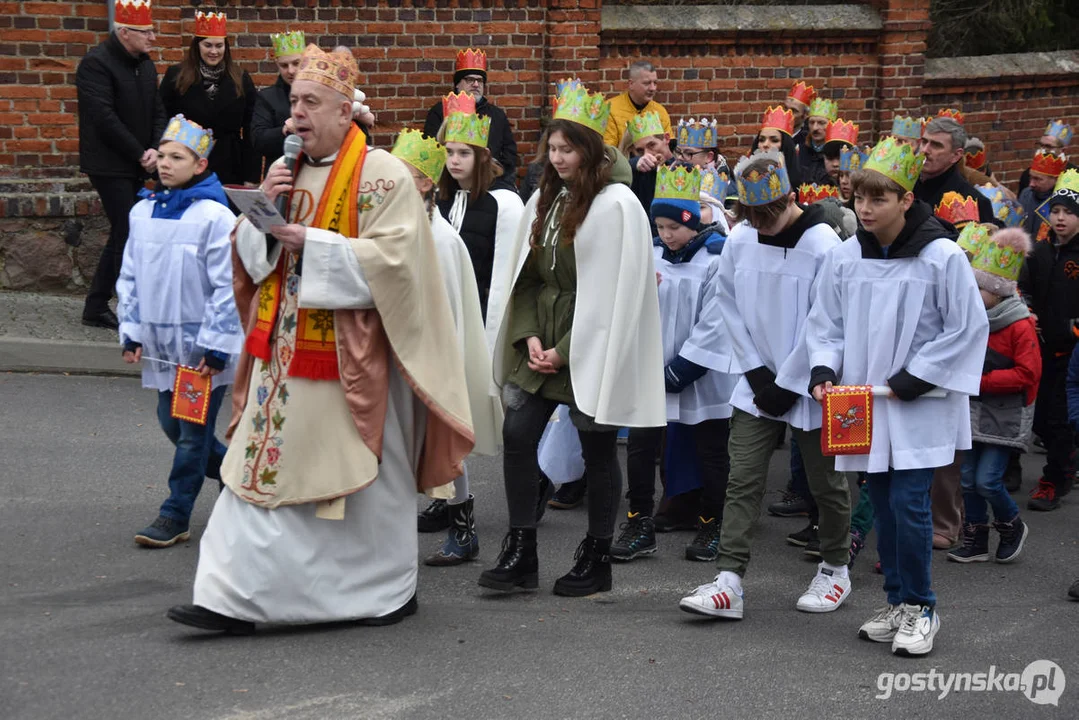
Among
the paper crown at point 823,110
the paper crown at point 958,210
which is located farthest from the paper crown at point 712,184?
the paper crown at point 823,110

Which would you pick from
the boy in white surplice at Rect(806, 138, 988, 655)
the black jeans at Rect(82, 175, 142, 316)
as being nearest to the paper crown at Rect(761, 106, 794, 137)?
the black jeans at Rect(82, 175, 142, 316)

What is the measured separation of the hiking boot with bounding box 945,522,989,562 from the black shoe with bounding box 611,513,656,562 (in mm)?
1457

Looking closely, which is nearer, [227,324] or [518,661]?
[518,661]

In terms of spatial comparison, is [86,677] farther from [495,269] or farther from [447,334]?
[495,269]

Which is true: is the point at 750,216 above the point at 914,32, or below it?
below

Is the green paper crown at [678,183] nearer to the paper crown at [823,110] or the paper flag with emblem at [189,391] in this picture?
the paper flag with emblem at [189,391]

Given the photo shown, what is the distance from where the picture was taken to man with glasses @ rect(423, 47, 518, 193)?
11273mm

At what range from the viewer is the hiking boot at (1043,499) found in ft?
26.4

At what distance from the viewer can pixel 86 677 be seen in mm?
4902

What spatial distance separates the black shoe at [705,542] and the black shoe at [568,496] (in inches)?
35.4

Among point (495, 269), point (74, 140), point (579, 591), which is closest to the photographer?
point (579, 591)

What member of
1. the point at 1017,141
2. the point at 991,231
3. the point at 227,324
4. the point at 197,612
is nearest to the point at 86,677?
the point at 197,612

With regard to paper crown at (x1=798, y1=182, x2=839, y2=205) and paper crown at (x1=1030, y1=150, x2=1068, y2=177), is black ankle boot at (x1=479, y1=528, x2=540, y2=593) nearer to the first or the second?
paper crown at (x1=798, y1=182, x2=839, y2=205)

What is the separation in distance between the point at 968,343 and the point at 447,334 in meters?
1.92
